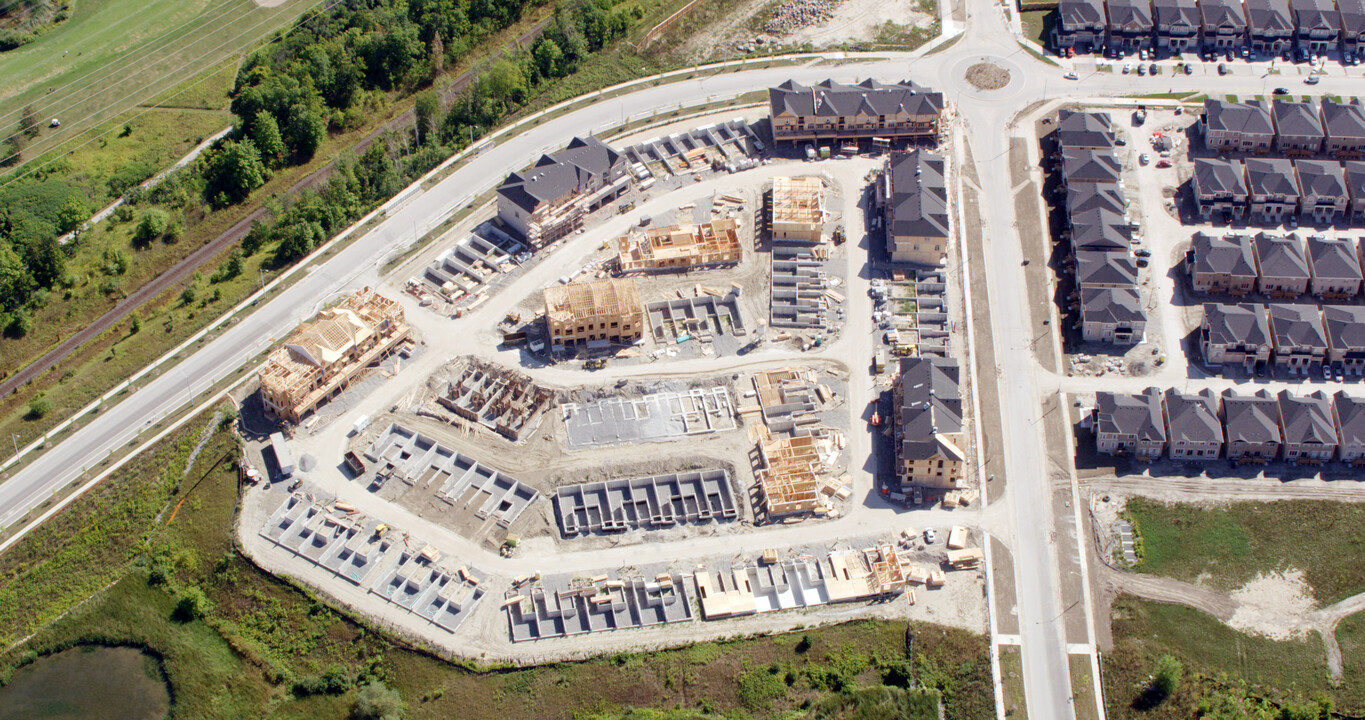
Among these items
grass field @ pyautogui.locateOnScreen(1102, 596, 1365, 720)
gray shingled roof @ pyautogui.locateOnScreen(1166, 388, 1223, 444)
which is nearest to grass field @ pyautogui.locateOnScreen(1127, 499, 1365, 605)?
grass field @ pyautogui.locateOnScreen(1102, 596, 1365, 720)

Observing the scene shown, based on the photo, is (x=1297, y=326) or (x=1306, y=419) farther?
(x=1297, y=326)

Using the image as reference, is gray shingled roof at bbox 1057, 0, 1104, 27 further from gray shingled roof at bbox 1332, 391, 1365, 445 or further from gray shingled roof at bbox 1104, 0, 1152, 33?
gray shingled roof at bbox 1332, 391, 1365, 445

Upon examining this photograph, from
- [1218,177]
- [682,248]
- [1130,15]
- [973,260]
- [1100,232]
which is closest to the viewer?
[1100,232]

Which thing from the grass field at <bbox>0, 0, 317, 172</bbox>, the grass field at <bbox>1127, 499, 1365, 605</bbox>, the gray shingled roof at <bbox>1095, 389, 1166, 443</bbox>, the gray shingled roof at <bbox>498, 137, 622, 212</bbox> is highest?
the grass field at <bbox>0, 0, 317, 172</bbox>

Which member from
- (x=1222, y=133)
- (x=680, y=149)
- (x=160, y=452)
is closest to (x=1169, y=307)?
(x=1222, y=133)

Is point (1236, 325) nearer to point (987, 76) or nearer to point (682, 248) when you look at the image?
point (987, 76)

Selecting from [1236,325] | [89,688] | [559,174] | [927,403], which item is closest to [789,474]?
[927,403]

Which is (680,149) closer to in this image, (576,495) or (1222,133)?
(576,495)
